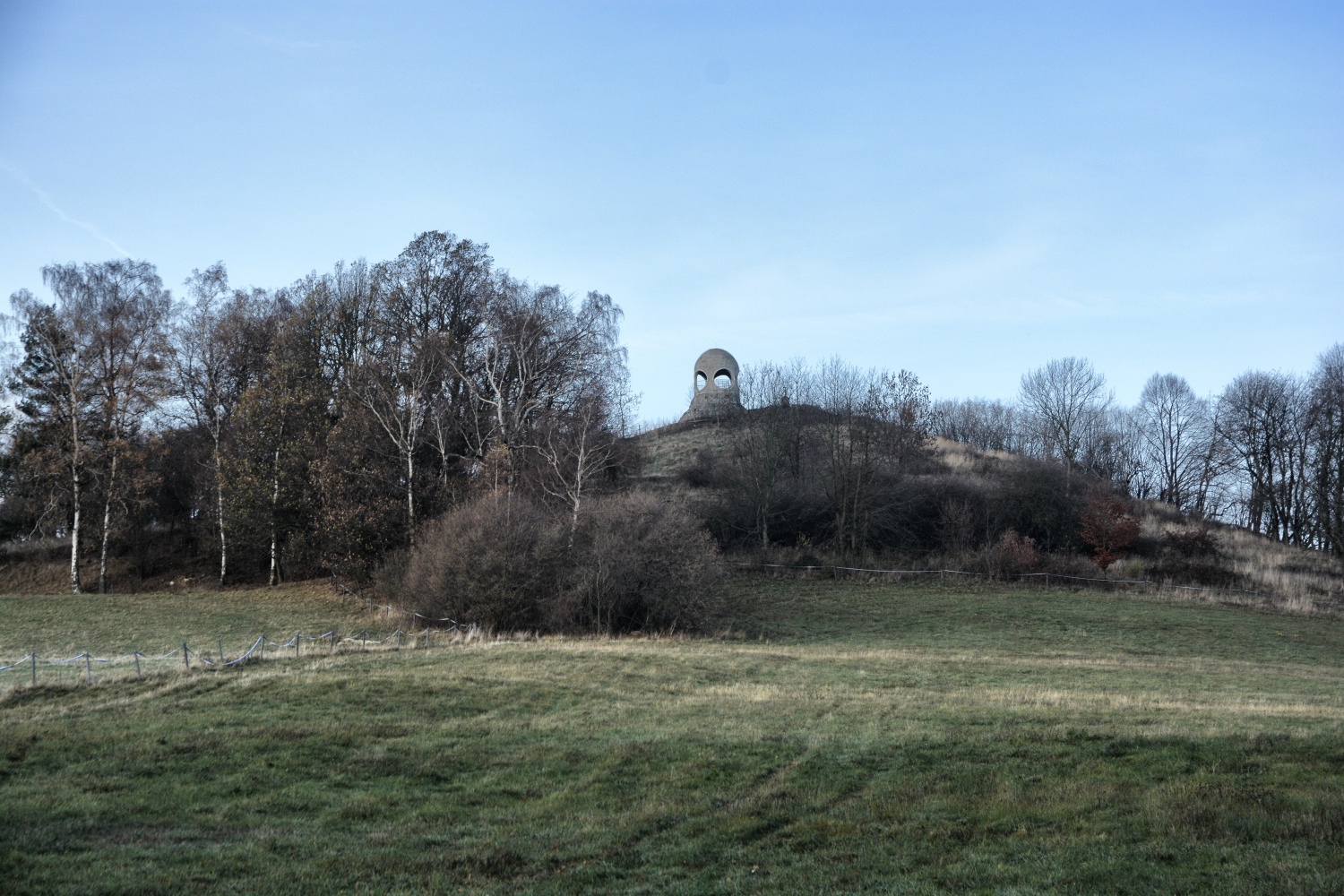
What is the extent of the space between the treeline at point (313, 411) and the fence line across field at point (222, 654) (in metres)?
6.97

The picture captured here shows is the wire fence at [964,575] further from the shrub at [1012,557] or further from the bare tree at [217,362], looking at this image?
the bare tree at [217,362]

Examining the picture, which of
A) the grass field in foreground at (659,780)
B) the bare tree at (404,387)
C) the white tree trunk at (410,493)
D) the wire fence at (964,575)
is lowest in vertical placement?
the wire fence at (964,575)

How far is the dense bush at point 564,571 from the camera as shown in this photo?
93.7 feet

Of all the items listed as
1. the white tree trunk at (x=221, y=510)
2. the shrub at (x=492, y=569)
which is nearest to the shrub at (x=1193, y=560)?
the shrub at (x=492, y=569)

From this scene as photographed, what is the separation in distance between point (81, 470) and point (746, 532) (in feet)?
106

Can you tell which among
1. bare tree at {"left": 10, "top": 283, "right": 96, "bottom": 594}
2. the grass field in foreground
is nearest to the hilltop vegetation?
bare tree at {"left": 10, "top": 283, "right": 96, "bottom": 594}

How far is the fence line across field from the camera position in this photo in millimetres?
18531

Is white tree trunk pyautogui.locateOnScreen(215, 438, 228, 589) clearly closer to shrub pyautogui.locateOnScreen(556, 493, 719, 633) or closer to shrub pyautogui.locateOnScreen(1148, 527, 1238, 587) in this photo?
shrub pyautogui.locateOnScreen(556, 493, 719, 633)

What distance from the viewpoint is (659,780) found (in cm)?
1220

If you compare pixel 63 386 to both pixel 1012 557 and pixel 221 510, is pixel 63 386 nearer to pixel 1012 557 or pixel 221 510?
pixel 221 510

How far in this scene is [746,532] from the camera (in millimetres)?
50719

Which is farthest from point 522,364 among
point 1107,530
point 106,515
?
point 1107,530

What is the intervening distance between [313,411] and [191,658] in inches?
775

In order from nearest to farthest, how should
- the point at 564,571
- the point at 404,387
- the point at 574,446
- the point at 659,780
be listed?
1. the point at 659,780
2. the point at 564,571
3. the point at 574,446
4. the point at 404,387
